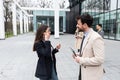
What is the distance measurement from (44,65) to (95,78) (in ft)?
3.61

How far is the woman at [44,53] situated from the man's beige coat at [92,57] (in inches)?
32.9

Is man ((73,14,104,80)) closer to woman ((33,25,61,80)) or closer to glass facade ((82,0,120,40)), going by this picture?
woman ((33,25,61,80))

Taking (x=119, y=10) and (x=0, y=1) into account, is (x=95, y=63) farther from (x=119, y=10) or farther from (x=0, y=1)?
(x=0, y=1)

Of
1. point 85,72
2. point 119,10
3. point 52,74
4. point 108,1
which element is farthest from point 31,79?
point 108,1

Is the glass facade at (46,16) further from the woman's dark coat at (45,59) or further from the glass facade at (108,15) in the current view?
the woman's dark coat at (45,59)

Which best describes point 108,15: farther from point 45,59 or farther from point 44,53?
point 44,53

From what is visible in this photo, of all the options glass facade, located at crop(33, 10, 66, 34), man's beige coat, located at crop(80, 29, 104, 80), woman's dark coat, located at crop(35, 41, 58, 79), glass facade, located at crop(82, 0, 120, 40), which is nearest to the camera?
man's beige coat, located at crop(80, 29, 104, 80)

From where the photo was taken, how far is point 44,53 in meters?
3.75

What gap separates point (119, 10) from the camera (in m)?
22.2

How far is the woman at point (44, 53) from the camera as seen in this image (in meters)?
3.78

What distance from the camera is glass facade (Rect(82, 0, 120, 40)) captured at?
75.0 feet

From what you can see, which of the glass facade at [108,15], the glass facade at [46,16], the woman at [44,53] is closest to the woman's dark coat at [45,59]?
the woman at [44,53]

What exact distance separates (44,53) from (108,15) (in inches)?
872

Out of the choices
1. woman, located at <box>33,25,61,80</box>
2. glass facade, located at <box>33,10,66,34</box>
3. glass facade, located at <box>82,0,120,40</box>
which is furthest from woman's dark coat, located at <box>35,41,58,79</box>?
glass facade, located at <box>33,10,66,34</box>
